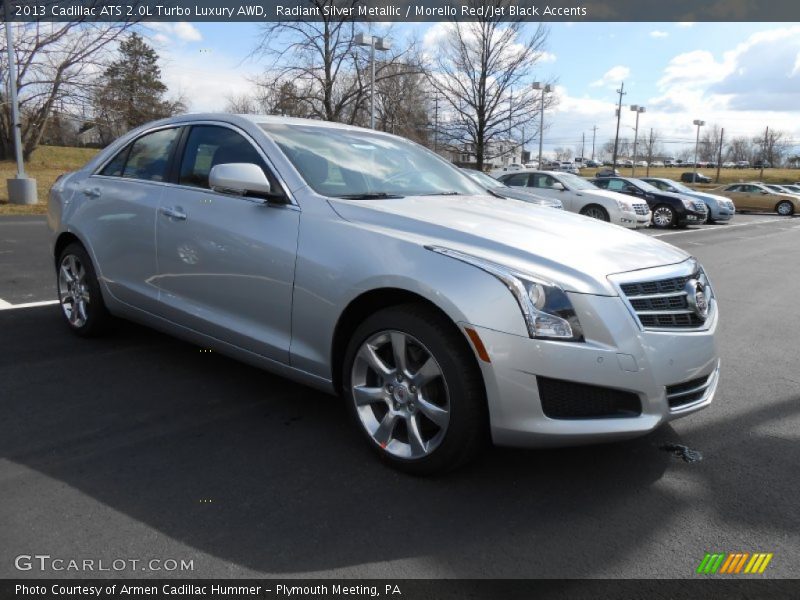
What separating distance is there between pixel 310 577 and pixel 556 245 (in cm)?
173

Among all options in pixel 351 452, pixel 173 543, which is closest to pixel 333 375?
pixel 351 452

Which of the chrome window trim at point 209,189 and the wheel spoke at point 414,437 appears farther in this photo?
the chrome window trim at point 209,189

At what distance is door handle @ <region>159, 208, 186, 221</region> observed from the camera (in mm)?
3947

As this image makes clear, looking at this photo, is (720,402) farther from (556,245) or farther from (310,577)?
(310,577)

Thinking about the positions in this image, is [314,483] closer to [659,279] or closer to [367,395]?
[367,395]

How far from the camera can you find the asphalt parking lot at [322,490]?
243 cm

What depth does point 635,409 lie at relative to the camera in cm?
272

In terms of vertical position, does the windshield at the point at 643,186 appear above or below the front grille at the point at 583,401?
above

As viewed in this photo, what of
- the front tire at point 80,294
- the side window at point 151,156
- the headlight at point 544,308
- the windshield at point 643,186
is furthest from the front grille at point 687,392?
the windshield at point 643,186

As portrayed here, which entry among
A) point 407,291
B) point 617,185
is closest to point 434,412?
point 407,291

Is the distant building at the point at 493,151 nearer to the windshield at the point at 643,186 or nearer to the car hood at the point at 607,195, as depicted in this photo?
the windshield at the point at 643,186

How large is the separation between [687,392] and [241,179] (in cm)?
237

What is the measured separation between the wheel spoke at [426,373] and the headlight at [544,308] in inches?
18.2

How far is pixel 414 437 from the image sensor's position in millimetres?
2957
